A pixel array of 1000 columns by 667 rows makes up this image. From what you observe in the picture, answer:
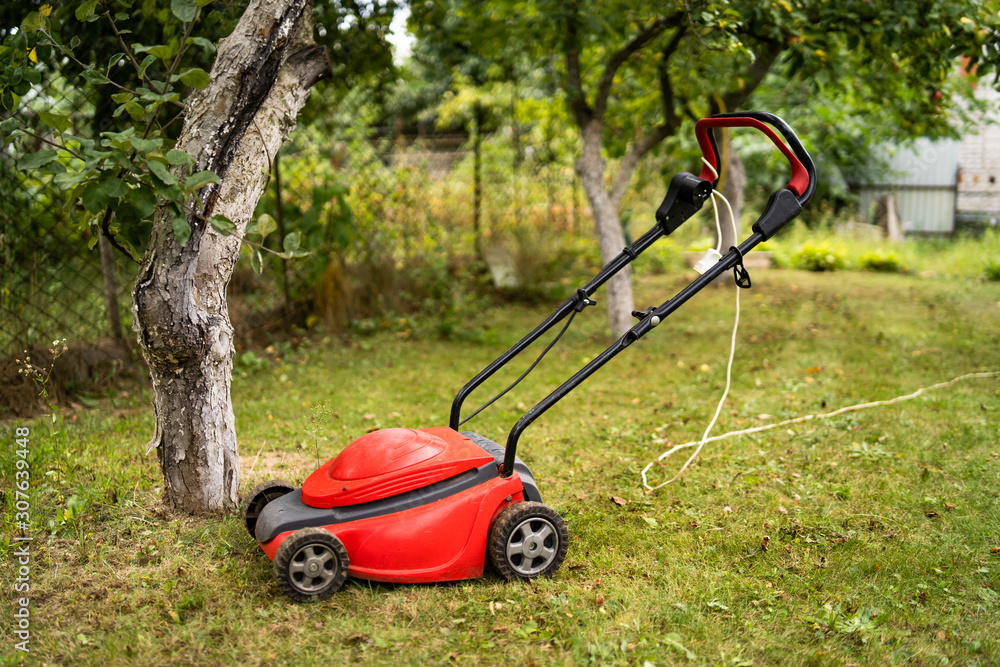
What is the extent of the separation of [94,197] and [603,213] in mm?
4506

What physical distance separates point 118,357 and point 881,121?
342 inches

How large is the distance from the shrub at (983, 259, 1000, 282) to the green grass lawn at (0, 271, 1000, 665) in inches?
165

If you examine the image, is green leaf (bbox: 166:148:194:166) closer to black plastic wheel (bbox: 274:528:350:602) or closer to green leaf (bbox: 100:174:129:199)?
green leaf (bbox: 100:174:129:199)

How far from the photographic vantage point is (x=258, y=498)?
277 cm

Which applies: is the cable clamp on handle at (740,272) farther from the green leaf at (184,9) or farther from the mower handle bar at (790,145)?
the green leaf at (184,9)

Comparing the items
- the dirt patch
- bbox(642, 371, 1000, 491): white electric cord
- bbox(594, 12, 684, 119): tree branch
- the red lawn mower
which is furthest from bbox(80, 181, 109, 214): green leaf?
bbox(594, 12, 684, 119): tree branch

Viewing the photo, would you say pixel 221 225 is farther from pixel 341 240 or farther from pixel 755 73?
pixel 755 73

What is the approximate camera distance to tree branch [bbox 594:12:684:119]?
5.50 meters

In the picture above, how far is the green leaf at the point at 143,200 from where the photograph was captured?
2.22 metres

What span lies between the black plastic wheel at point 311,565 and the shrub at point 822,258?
29.2 feet

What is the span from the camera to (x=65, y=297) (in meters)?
4.62

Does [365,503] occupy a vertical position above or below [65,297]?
below

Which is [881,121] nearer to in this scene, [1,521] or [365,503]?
[365,503]

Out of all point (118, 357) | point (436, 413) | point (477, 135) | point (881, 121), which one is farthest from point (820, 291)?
point (118, 357)
